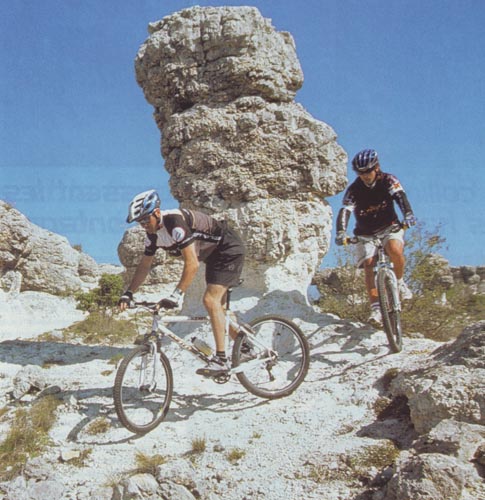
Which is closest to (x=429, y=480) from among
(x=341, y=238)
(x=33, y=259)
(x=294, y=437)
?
(x=294, y=437)

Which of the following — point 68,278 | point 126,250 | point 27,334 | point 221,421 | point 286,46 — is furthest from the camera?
point 68,278

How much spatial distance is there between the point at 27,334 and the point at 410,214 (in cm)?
1008

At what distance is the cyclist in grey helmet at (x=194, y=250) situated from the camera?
5.04 meters

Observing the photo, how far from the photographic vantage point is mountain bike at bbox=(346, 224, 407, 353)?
571cm

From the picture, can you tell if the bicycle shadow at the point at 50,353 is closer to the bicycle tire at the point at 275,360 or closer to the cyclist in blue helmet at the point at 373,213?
the bicycle tire at the point at 275,360

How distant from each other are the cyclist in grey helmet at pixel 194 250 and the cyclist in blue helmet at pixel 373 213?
1455 mm

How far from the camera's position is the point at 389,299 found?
19.1ft

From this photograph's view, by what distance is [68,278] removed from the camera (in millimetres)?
23500

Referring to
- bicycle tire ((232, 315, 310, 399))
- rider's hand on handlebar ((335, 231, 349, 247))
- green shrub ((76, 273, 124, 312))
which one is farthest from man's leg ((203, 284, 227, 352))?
green shrub ((76, 273, 124, 312))

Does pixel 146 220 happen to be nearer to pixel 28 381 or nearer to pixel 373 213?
pixel 28 381

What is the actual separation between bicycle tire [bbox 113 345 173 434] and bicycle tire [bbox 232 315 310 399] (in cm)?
77

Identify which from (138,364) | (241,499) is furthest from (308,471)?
(138,364)

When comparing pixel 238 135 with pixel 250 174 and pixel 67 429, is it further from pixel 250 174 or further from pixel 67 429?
pixel 67 429

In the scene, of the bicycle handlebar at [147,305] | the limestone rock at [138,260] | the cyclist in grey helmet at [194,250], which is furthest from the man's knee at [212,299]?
the limestone rock at [138,260]
